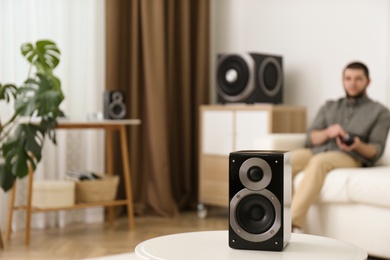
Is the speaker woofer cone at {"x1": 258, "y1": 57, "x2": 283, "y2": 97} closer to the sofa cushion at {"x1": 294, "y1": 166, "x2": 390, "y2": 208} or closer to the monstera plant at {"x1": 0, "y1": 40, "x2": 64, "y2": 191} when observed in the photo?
the sofa cushion at {"x1": 294, "y1": 166, "x2": 390, "y2": 208}

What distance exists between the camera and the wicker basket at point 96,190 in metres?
4.35

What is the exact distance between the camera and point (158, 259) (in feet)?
6.66

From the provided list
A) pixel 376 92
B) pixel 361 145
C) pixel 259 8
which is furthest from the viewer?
pixel 259 8

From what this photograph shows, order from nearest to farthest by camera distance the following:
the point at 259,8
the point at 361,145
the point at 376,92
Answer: the point at 361,145, the point at 376,92, the point at 259,8

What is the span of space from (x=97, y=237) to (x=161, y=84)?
1.37 meters

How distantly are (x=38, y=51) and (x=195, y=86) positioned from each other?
5.80 ft

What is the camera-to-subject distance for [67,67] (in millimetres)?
4719

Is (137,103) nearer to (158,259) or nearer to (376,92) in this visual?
(376,92)

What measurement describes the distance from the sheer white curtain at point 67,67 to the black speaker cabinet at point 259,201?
2.60 metres

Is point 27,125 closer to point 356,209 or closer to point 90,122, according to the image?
point 90,122

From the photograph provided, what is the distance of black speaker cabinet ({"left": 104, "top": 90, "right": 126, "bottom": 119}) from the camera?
14.8 ft

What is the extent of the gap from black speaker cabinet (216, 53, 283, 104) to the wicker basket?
3.44 feet

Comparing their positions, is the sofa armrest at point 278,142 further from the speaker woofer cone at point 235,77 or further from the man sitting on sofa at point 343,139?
the speaker woofer cone at point 235,77

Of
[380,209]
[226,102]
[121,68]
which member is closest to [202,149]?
[226,102]
